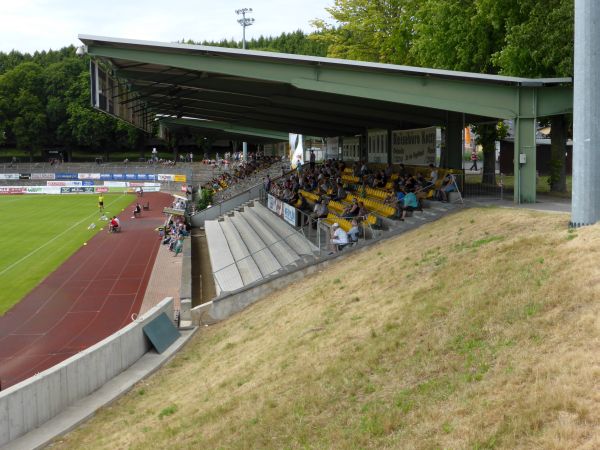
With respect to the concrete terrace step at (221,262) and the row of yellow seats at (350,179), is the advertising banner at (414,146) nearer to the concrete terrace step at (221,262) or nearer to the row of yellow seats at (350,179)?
the row of yellow seats at (350,179)

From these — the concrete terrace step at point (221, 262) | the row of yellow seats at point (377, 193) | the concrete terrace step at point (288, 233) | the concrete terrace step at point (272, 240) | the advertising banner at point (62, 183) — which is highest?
the advertising banner at point (62, 183)

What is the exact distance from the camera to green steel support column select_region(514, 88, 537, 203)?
1756 centimetres

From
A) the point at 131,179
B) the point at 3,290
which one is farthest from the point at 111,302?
the point at 131,179

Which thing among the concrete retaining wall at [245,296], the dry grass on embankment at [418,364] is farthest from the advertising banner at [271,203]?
the dry grass on embankment at [418,364]

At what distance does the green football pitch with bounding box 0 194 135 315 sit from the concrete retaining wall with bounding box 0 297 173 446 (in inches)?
353

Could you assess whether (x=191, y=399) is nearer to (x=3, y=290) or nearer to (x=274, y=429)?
(x=274, y=429)

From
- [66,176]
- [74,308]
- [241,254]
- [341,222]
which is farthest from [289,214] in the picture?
[66,176]

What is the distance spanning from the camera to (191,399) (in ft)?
35.0

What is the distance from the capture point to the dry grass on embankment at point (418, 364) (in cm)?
659

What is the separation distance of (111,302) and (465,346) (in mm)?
16519

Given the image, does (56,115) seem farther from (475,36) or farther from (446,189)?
(446,189)

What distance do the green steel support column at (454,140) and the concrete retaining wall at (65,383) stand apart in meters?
12.1

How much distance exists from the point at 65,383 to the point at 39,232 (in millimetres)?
31544

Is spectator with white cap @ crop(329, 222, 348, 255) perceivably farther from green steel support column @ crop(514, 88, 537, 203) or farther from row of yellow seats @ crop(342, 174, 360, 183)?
row of yellow seats @ crop(342, 174, 360, 183)
